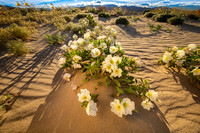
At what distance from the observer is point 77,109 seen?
1.50 metres

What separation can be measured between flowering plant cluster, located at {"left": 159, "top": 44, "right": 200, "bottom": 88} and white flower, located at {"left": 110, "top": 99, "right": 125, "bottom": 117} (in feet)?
5.69

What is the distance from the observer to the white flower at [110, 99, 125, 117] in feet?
3.63

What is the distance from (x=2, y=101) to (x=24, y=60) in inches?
69.6

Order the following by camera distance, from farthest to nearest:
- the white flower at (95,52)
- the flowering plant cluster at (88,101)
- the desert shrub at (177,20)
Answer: the desert shrub at (177,20)
the white flower at (95,52)
the flowering plant cluster at (88,101)

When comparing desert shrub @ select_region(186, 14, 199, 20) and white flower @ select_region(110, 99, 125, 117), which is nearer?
white flower @ select_region(110, 99, 125, 117)

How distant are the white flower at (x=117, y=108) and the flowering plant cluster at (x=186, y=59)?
1736 millimetres

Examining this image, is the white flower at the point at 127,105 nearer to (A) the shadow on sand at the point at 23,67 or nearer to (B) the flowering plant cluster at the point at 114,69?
(B) the flowering plant cluster at the point at 114,69

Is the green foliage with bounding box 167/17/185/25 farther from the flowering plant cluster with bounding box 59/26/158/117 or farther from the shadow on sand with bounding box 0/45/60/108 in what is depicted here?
the shadow on sand with bounding box 0/45/60/108

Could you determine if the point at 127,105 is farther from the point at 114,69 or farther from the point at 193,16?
the point at 193,16

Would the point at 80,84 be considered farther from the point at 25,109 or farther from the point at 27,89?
the point at 27,89

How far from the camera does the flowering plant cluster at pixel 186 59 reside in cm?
201

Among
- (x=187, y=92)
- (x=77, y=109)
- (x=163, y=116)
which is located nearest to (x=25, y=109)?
(x=77, y=109)

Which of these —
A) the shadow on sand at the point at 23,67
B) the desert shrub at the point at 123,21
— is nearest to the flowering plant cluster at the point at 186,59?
the shadow on sand at the point at 23,67

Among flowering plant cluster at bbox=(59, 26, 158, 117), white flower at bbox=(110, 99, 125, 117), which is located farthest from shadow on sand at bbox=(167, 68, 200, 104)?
white flower at bbox=(110, 99, 125, 117)
